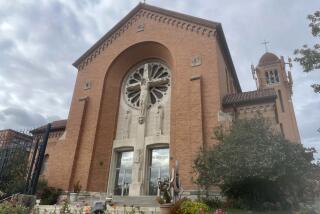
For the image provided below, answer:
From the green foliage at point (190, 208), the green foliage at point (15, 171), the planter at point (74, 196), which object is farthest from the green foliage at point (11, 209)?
the planter at point (74, 196)

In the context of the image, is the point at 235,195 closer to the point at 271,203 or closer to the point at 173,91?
the point at 271,203

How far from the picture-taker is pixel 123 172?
1853cm

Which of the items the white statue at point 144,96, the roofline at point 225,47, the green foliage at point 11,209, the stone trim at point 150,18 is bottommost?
the green foliage at point 11,209

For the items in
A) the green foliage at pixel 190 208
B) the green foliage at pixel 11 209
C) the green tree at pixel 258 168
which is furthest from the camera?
the green tree at pixel 258 168

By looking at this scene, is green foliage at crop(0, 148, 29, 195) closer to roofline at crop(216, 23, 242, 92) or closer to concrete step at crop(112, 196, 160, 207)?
concrete step at crop(112, 196, 160, 207)

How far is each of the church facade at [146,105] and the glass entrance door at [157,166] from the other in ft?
0.21

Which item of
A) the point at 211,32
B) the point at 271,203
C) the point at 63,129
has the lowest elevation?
the point at 271,203

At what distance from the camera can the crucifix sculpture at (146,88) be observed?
19.2m

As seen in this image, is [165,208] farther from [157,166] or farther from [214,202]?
[157,166]

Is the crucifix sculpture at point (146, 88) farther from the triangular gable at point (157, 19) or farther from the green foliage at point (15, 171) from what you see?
the green foliage at point (15, 171)

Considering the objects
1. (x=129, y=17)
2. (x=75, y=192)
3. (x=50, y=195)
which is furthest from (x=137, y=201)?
(x=129, y=17)

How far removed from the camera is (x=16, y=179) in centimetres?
1170

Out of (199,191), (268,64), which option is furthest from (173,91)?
(268,64)

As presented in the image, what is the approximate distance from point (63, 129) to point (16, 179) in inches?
402
